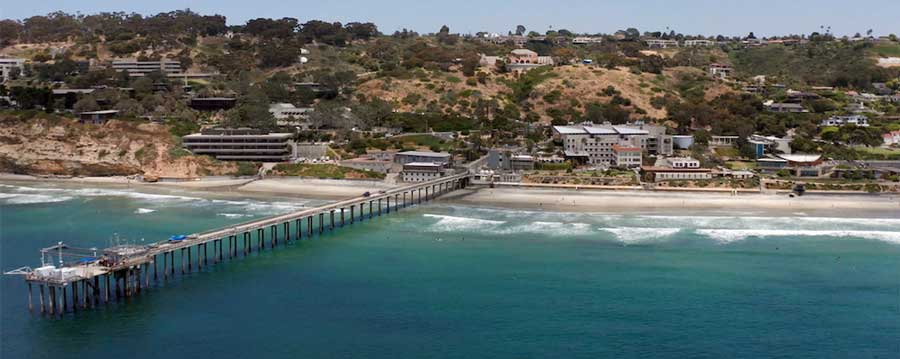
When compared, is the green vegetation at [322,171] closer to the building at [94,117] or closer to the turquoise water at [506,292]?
the turquoise water at [506,292]

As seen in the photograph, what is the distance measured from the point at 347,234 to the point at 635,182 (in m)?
28.8

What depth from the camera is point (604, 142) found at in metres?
85.5

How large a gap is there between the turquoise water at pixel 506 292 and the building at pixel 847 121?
125ft

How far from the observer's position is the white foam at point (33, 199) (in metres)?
72.1

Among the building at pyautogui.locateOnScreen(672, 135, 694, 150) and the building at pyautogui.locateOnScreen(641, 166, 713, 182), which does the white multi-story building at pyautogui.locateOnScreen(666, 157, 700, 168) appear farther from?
the building at pyautogui.locateOnScreen(672, 135, 694, 150)

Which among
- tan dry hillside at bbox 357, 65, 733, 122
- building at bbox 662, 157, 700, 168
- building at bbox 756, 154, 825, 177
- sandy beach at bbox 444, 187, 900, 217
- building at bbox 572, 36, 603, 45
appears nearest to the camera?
sandy beach at bbox 444, 187, 900, 217

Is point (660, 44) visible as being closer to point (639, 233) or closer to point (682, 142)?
point (682, 142)

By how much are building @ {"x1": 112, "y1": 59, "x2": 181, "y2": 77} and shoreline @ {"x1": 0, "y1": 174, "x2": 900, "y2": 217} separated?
152 feet

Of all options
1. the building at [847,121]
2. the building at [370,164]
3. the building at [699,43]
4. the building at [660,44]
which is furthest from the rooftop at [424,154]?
the building at [699,43]

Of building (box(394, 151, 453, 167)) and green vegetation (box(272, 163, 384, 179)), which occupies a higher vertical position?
building (box(394, 151, 453, 167))

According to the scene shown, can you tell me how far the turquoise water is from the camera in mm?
36688

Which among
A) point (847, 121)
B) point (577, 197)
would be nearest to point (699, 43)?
point (847, 121)

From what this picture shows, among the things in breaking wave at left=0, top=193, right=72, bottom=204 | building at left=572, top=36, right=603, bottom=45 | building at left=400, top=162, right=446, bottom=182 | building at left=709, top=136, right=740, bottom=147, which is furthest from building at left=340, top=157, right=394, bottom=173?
building at left=572, top=36, right=603, bottom=45

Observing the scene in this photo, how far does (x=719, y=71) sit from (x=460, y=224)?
8478 cm
